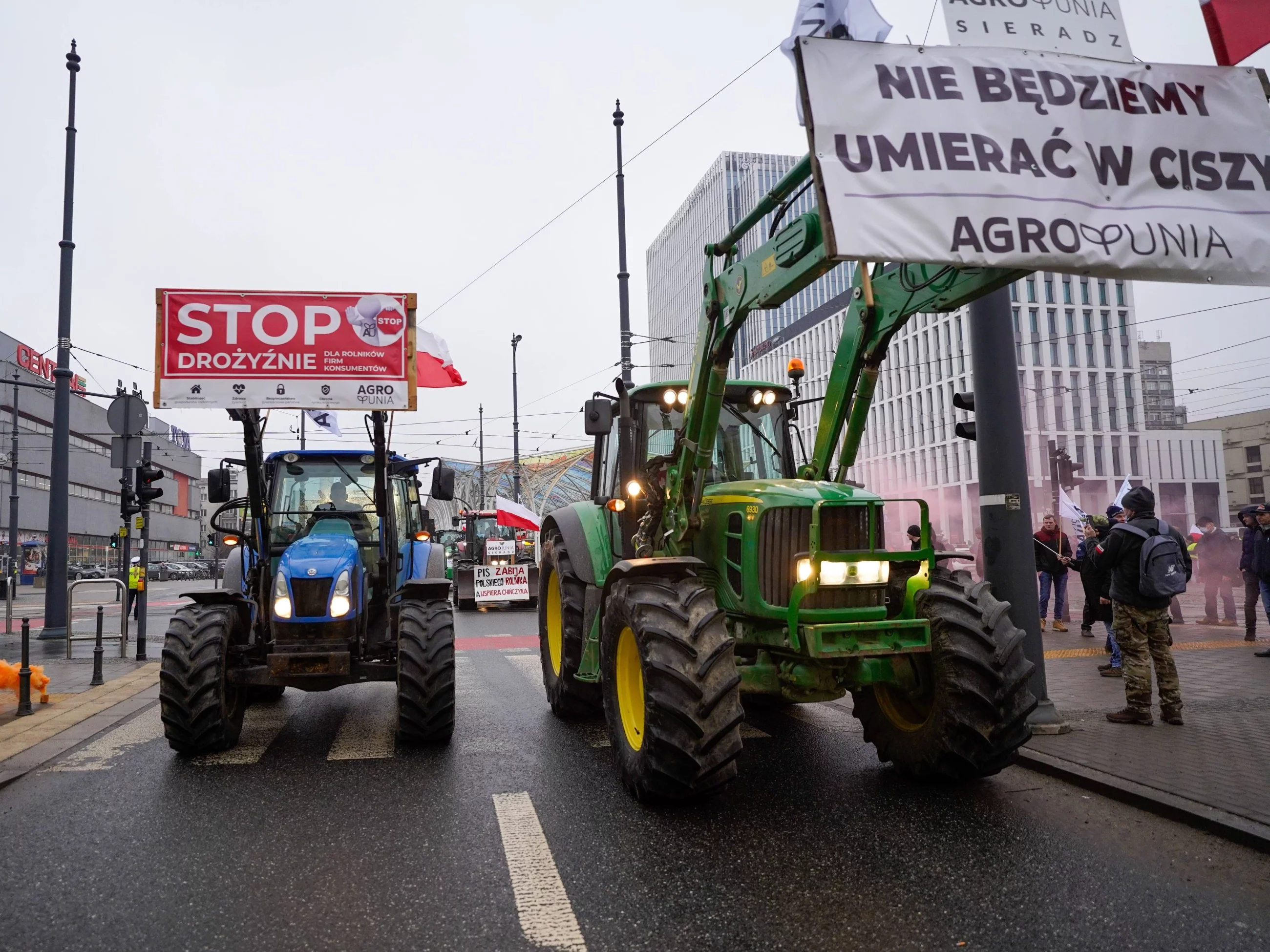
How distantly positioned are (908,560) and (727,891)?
2.33 metres

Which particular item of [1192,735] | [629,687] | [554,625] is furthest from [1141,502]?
[554,625]

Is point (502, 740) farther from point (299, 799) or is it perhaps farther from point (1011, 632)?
point (1011, 632)

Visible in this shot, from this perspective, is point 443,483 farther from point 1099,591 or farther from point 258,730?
point 1099,591

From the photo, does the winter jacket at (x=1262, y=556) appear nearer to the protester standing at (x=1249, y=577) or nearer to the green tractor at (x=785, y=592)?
the protester standing at (x=1249, y=577)

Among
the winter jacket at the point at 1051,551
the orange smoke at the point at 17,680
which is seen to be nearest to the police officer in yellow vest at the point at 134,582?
the orange smoke at the point at 17,680

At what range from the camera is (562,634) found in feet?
24.7

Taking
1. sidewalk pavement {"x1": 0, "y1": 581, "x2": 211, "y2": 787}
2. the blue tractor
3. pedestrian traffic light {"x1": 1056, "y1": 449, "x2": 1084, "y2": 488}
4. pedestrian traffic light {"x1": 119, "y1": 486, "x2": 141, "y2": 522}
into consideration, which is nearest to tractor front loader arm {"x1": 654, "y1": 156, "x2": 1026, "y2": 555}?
the blue tractor

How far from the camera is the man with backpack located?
6.88 metres

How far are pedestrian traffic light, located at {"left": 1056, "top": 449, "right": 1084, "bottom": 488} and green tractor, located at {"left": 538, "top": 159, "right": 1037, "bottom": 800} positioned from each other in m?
14.9

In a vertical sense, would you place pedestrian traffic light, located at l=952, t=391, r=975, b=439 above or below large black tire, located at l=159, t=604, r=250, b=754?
above

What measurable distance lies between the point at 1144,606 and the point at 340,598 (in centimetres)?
608

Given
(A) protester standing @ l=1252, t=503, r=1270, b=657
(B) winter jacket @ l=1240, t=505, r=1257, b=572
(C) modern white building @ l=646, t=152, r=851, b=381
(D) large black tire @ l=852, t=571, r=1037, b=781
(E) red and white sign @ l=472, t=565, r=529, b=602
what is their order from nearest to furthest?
(D) large black tire @ l=852, t=571, r=1037, b=781 < (A) protester standing @ l=1252, t=503, r=1270, b=657 < (B) winter jacket @ l=1240, t=505, r=1257, b=572 < (E) red and white sign @ l=472, t=565, r=529, b=602 < (C) modern white building @ l=646, t=152, r=851, b=381

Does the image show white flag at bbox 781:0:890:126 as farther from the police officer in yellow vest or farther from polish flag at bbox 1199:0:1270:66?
the police officer in yellow vest

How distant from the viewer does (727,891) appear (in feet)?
12.9
